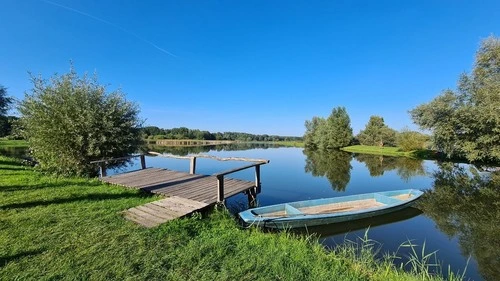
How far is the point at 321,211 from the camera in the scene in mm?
8602

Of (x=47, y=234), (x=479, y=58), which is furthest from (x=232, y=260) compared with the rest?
(x=479, y=58)

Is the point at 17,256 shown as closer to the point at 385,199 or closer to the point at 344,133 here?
the point at 385,199

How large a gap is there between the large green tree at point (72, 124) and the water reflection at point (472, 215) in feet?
41.8

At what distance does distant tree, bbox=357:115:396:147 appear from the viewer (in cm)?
5070

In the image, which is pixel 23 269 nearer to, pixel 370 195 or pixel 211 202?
pixel 211 202

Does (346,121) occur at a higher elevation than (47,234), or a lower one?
higher

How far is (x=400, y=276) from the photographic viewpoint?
383 cm

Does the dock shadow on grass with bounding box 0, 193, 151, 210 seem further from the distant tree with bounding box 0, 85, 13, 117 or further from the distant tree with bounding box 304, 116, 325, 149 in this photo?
the distant tree with bounding box 304, 116, 325, 149

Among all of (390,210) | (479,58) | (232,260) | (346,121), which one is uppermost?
(479,58)

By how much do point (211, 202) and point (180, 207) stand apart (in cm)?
88

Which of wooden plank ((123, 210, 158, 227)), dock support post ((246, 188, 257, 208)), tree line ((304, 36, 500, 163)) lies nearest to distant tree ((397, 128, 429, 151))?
tree line ((304, 36, 500, 163))

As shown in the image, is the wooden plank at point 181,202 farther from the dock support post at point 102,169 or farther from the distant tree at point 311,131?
the distant tree at point 311,131

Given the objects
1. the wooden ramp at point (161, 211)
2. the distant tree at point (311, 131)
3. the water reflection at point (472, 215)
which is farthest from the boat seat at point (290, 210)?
the distant tree at point (311, 131)

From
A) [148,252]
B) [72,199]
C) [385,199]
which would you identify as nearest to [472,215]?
[385,199]
